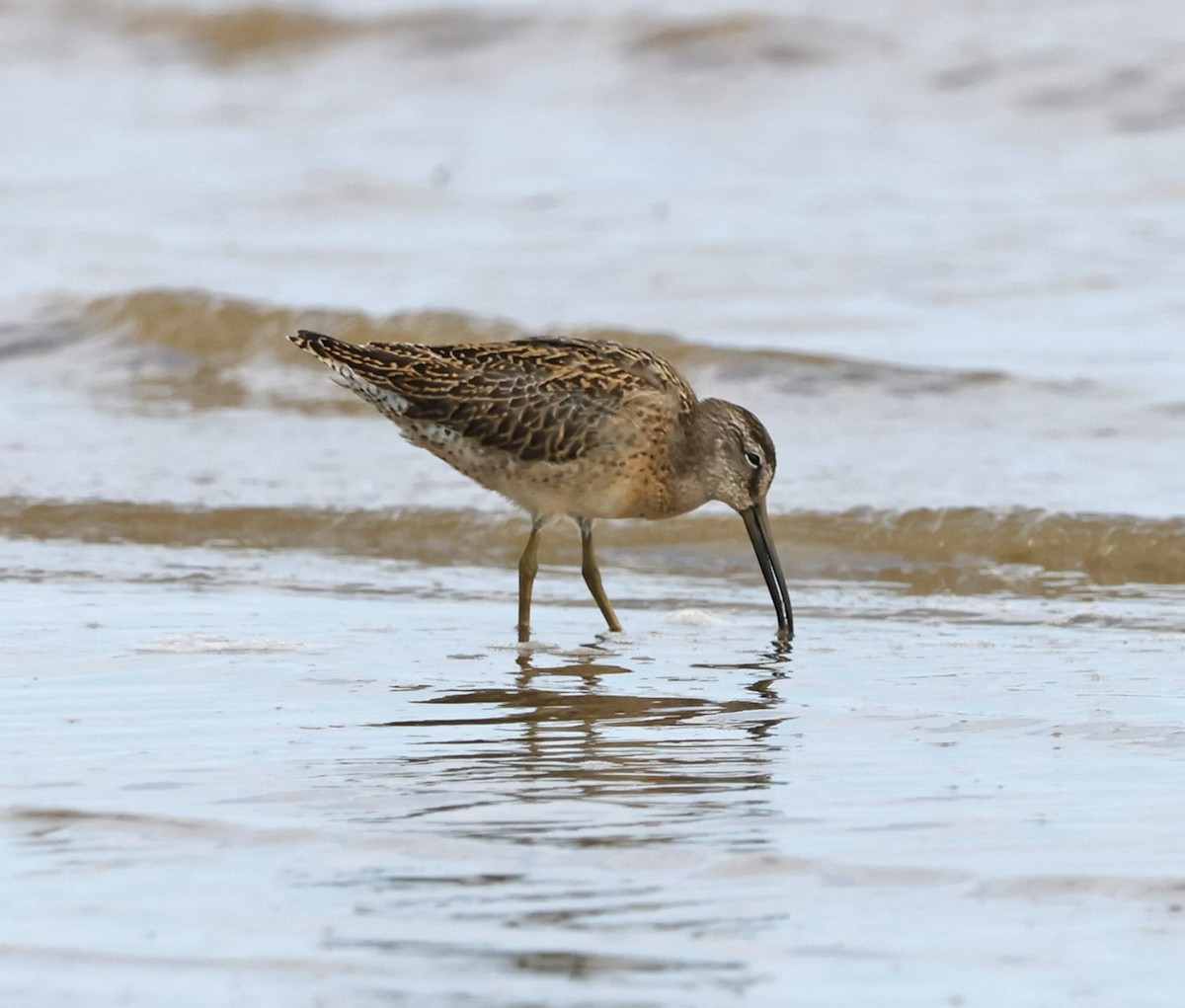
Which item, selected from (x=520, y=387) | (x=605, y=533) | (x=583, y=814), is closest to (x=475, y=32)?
(x=605, y=533)

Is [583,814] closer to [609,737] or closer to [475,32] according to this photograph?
[609,737]

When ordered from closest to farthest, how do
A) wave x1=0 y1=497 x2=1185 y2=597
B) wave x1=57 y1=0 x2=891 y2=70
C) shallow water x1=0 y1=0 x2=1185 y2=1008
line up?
shallow water x1=0 y1=0 x2=1185 y2=1008
wave x1=0 y1=497 x2=1185 y2=597
wave x1=57 y1=0 x2=891 y2=70

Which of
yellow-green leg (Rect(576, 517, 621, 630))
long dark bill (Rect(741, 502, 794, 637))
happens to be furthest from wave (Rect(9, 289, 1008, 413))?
yellow-green leg (Rect(576, 517, 621, 630))

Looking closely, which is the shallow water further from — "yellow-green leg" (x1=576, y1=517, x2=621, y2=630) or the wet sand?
"yellow-green leg" (x1=576, y1=517, x2=621, y2=630)

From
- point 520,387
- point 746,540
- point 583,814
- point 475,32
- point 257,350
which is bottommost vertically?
point 583,814

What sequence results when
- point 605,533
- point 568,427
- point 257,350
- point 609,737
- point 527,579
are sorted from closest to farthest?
point 609,737 → point 568,427 → point 527,579 → point 605,533 → point 257,350

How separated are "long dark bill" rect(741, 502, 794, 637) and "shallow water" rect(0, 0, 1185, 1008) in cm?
7

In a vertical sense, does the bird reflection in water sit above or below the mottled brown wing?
below

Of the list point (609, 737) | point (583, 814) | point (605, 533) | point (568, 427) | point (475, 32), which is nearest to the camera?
point (583, 814)

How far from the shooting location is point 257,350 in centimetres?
1115

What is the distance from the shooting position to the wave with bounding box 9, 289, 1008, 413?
10070 mm

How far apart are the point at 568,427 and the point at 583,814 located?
243 cm

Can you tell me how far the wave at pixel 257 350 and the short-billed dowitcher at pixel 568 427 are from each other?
330cm

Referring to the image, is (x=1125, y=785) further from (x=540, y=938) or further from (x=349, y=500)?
(x=349, y=500)
